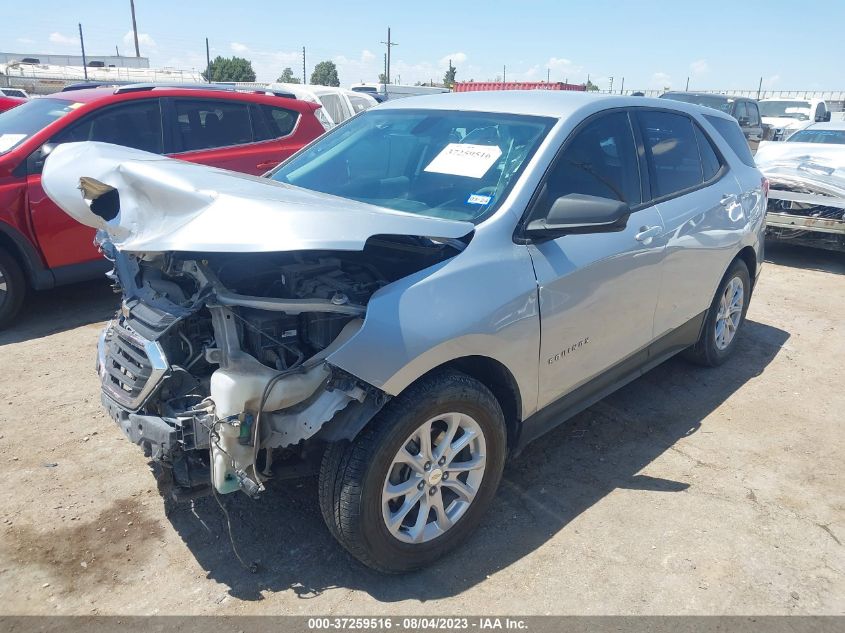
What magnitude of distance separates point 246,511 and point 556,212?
1.99 m

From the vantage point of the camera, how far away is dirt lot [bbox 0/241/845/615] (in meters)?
2.59

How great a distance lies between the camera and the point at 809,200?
7.81 m

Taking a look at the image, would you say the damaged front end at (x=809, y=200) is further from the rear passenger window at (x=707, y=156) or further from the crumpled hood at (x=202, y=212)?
the crumpled hood at (x=202, y=212)

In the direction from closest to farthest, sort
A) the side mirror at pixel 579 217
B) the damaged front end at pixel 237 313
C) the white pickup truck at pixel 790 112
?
1. the damaged front end at pixel 237 313
2. the side mirror at pixel 579 217
3. the white pickup truck at pixel 790 112

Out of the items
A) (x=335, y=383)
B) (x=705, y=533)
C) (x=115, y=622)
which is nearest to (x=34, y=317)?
(x=115, y=622)

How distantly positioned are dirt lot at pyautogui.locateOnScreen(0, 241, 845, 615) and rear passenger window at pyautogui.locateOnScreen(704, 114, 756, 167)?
1771 millimetres

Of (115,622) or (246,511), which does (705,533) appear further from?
(115,622)

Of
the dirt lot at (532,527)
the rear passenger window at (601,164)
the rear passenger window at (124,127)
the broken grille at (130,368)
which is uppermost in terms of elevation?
the rear passenger window at (601,164)

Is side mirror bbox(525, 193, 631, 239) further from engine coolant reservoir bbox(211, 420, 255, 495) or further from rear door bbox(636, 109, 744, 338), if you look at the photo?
engine coolant reservoir bbox(211, 420, 255, 495)

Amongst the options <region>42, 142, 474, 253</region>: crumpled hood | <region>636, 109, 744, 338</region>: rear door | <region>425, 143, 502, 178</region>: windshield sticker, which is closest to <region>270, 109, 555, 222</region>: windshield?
<region>425, 143, 502, 178</region>: windshield sticker

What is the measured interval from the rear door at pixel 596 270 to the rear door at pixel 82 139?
4.08m

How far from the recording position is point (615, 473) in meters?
3.48

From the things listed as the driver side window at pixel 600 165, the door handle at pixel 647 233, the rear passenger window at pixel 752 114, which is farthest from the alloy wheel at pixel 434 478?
the rear passenger window at pixel 752 114

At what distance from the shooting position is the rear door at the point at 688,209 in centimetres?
375
